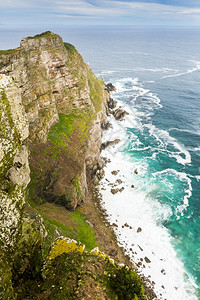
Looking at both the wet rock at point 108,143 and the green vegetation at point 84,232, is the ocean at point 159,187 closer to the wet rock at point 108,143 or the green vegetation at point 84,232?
the wet rock at point 108,143

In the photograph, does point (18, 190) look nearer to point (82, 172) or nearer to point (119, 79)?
point (82, 172)

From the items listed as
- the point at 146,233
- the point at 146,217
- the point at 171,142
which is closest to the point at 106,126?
the point at 171,142

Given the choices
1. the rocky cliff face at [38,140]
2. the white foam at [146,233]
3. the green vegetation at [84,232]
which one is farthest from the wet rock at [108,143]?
the green vegetation at [84,232]

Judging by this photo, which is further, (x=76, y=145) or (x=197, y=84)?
(x=197, y=84)

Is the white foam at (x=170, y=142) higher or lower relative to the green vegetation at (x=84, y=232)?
higher

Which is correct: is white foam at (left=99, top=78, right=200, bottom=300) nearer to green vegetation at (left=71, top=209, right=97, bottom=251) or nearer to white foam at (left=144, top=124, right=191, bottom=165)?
white foam at (left=144, top=124, right=191, bottom=165)

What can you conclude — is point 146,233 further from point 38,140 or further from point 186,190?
point 38,140

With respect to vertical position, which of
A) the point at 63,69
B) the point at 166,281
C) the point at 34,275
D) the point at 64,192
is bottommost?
the point at 166,281

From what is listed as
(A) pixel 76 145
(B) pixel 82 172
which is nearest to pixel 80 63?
(A) pixel 76 145

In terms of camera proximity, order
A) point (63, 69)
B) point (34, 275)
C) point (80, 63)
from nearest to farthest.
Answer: point (34, 275) → point (63, 69) → point (80, 63)
